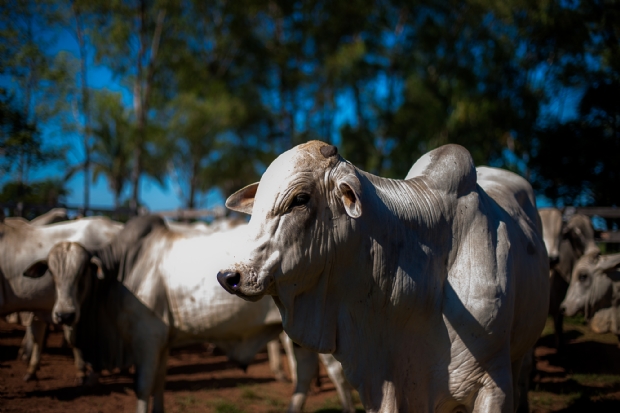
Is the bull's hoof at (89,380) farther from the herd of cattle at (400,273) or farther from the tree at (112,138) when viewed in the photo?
the tree at (112,138)

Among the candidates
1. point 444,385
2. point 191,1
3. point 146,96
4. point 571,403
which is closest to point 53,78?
point 444,385

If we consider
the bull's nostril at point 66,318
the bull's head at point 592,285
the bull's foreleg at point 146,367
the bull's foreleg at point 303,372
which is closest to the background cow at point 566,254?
the bull's head at point 592,285

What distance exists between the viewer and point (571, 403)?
18.6 ft

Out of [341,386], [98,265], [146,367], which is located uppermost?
[98,265]

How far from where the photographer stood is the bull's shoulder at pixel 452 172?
9.39 feet

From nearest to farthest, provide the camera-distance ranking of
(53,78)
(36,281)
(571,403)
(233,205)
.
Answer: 1. (233,205)
2. (571,403)
3. (36,281)
4. (53,78)

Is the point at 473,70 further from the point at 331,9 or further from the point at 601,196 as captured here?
the point at 601,196

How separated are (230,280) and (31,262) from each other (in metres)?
5.42

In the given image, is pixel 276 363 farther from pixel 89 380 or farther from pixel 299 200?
pixel 299 200

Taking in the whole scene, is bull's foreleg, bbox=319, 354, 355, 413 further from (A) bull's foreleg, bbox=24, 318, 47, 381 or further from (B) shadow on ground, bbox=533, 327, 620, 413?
(A) bull's foreleg, bbox=24, 318, 47, 381

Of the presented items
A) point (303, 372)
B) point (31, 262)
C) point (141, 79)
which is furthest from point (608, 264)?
point (141, 79)

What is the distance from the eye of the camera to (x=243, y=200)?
297 centimetres

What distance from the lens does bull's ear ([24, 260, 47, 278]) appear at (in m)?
5.28

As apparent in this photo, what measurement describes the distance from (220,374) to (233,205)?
551cm
